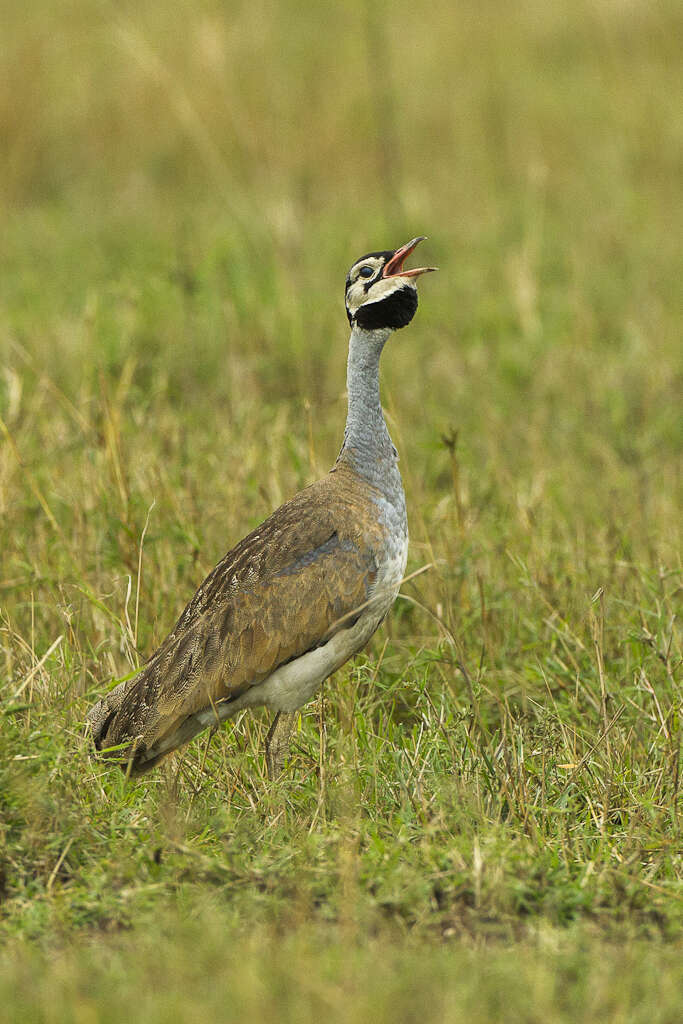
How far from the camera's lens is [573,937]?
3109mm

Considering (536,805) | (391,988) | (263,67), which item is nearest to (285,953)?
(391,988)

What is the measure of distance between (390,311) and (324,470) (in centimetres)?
176

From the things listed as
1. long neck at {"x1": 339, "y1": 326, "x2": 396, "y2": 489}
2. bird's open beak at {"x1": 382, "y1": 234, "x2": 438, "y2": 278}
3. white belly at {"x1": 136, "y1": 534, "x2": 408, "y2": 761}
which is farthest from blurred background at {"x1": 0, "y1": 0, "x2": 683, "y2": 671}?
white belly at {"x1": 136, "y1": 534, "x2": 408, "y2": 761}

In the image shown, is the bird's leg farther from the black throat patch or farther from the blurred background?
the black throat patch

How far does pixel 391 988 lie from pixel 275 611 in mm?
1502

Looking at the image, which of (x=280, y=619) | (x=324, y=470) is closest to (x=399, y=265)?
(x=280, y=619)

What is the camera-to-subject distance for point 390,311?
4.25 meters

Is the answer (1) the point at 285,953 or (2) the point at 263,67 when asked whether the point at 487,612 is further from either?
(2) the point at 263,67

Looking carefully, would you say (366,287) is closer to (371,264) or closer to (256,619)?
(371,264)

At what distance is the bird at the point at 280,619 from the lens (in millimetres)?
3994

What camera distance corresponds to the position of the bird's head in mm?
4207

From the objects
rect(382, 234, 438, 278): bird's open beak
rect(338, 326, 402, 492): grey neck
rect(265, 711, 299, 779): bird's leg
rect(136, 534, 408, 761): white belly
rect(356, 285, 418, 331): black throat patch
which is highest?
rect(382, 234, 438, 278): bird's open beak

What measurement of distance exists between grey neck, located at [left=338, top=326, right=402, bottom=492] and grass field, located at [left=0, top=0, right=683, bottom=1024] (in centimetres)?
34

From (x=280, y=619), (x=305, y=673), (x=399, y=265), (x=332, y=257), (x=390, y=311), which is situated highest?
(x=399, y=265)
